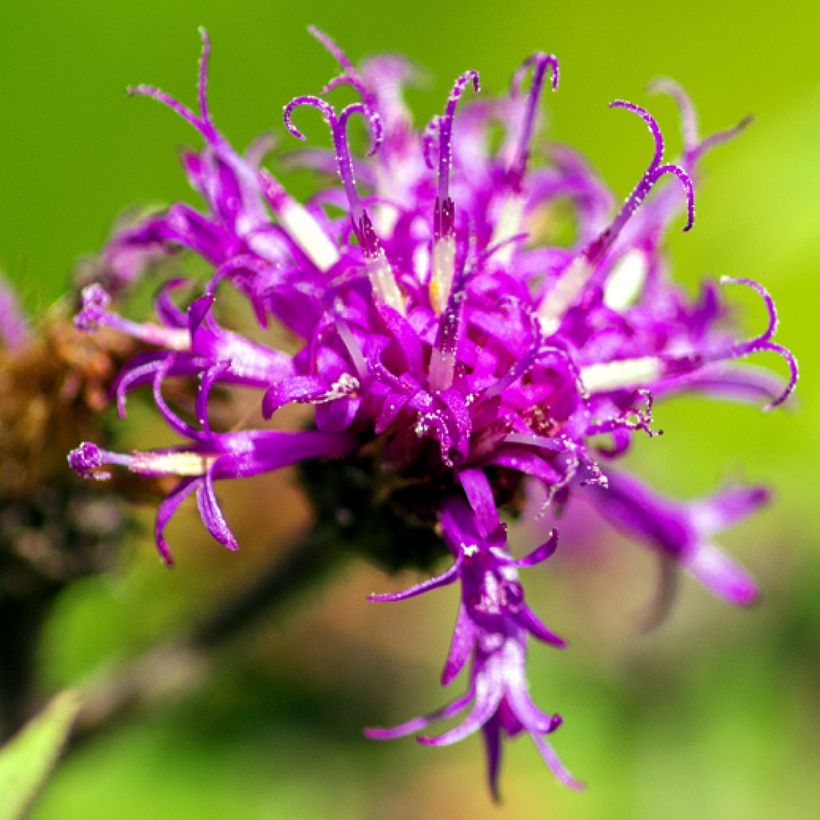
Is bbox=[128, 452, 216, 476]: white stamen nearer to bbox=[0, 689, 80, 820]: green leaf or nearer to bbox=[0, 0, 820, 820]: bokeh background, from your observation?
bbox=[0, 689, 80, 820]: green leaf

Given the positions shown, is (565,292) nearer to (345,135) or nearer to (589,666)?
(345,135)

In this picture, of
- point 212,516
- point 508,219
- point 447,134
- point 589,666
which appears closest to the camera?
point 212,516

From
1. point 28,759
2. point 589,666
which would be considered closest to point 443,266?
point 28,759

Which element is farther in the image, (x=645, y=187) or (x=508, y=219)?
(x=508, y=219)

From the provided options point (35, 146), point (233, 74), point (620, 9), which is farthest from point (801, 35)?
point (35, 146)

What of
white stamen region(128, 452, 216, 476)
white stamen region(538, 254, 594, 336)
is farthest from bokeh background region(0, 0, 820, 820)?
white stamen region(538, 254, 594, 336)

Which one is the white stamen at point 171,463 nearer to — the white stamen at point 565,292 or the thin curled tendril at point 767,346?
the white stamen at point 565,292
